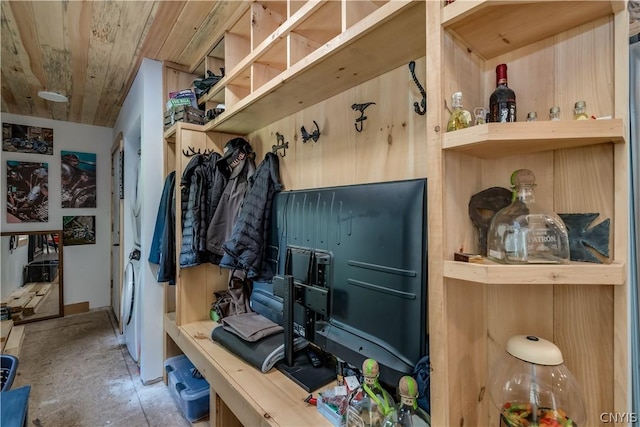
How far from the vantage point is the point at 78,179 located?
3764mm

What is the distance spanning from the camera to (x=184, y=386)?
1.85 m

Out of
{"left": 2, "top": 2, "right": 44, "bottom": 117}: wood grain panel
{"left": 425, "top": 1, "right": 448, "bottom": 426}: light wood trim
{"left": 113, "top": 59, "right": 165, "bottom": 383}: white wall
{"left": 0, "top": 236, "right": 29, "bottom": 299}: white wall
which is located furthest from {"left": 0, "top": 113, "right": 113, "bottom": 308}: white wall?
{"left": 425, "top": 1, "right": 448, "bottom": 426}: light wood trim

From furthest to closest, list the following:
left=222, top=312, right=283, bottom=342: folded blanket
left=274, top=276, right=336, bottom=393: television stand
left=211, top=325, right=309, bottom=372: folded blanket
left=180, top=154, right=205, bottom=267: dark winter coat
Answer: left=180, top=154, right=205, bottom=267: dark winter coat < left=222, top=312, right=283, bottom=342: folded blanket < left=211, top=325, right=309, bottom=372: folded blanket < left=274, top=276, right=336, bottom=393: television stand

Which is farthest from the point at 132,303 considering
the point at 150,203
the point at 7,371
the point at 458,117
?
the point at 458,117

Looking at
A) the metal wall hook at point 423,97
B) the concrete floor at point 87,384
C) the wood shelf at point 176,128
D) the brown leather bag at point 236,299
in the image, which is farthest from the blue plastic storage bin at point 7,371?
the metal wall hook at point 423,97

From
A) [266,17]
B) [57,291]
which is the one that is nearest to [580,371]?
[266,17]

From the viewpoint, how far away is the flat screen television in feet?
2.91

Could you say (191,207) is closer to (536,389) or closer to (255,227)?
(255,227)

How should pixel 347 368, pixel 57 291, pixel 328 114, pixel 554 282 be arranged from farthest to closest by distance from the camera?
1. pixel 57 291
2. pixel 328 114
3. pixel 347 368
4. pixel 554 282

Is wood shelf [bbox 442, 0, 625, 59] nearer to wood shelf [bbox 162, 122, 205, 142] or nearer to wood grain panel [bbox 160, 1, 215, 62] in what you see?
wood grain panel [bbox 160, 1, 215, 62]

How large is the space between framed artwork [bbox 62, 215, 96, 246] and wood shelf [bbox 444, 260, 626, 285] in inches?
182

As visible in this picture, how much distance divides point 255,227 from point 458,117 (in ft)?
3.70

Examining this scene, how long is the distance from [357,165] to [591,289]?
85 cm

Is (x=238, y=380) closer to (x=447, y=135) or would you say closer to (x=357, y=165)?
(x=357, y=165)
